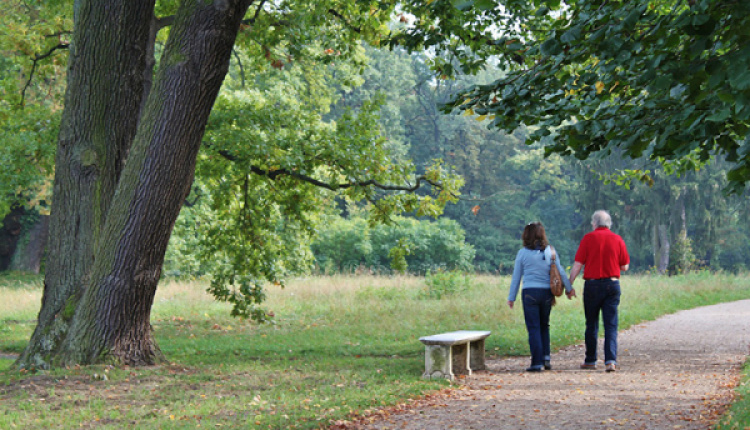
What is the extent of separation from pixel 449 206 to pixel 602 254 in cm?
4574

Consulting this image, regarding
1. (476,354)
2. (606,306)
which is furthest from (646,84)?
(476,354)

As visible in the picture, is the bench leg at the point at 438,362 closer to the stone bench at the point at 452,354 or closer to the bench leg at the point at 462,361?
the stone bench at the point at 452,354

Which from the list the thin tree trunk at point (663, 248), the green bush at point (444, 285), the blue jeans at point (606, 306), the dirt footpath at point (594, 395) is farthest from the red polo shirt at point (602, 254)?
the thin tree trunk at point (663, 248)

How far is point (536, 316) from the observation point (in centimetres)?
869

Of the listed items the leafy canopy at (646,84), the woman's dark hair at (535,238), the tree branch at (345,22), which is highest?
the tree branch at (345,22)

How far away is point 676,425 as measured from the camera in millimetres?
5660

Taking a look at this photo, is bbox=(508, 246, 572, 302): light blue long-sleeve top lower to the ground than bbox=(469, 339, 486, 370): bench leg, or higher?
higher

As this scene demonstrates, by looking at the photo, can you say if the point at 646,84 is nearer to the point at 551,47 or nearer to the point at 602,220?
the point at 551,47

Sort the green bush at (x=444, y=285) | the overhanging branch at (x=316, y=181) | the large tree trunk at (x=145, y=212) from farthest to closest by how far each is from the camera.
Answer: the green bush at (x=444, y=285) → the overhanging branch at (x=316, y=181) → the large tree trunk at (x=145, y=212)

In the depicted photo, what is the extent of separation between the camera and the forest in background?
549 inches

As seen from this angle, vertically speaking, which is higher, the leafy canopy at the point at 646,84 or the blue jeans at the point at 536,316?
the leafy canopy at the point at 646,84

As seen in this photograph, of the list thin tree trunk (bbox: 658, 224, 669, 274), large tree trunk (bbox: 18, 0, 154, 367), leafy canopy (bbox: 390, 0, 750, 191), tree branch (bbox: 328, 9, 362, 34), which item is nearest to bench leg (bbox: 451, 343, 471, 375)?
leafy canopy (bbox: 390, 0, 750, 191)

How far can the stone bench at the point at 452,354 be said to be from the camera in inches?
316

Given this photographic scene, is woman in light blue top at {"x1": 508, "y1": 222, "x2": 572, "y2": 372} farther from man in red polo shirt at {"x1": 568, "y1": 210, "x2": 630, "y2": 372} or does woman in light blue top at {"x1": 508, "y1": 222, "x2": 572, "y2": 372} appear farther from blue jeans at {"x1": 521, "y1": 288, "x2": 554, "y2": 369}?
man in red polo shirt at {"x1": 568, "y1": 210, "x2": 630, "y2": 372}
